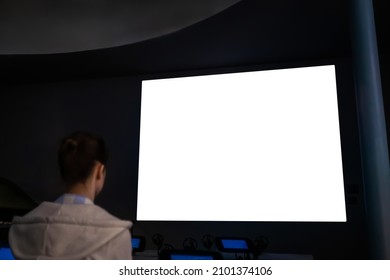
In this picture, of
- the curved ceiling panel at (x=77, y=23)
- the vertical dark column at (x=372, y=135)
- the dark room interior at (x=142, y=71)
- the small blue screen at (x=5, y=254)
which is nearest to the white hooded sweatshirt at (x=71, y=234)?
the small blue screen at (x=5, y=254)

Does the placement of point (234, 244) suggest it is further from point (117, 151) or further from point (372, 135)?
point (117, 151)

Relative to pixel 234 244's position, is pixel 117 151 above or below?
above

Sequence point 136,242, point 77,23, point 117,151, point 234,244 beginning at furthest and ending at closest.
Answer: point 117,151 < point 77,23 < point 136,242 < point 234,244

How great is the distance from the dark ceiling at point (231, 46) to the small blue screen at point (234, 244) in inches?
82.8

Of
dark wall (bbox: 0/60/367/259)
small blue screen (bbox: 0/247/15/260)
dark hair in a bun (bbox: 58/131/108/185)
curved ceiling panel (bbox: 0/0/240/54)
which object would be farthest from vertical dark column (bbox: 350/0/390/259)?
curved ceiling panel (bbox: 0/0/240/54)

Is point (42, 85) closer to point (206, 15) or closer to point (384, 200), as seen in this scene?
point (206, 15)

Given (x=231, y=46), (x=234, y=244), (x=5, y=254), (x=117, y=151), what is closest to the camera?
(x=5, y=254)

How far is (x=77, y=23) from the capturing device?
4301 millimetres

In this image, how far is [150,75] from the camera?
4.80m

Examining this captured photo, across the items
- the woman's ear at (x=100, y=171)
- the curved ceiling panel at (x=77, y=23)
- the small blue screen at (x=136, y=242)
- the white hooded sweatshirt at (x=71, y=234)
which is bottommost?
the small blue screen at (x=136, y=242)

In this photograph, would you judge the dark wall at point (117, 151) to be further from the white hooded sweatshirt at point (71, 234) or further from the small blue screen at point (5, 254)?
the white hooded sweatshirt at point (71, 234)

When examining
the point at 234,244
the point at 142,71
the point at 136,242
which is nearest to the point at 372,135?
the point at 234,244

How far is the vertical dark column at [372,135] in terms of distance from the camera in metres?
2.05

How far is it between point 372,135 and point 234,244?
4.21 feet
